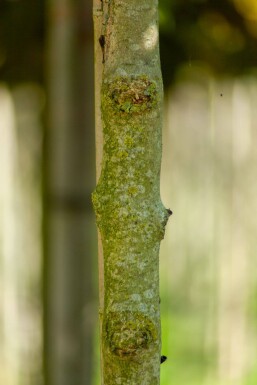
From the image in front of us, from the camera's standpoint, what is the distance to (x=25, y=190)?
5.91ft

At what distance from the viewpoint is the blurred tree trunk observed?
174 cm

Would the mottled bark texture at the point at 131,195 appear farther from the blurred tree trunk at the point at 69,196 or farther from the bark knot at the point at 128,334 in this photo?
the blurred tree trunk at the point at 69,196

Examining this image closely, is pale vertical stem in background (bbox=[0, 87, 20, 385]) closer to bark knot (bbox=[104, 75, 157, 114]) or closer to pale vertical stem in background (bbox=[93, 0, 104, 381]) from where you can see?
pale vertical stem in background (bbox=[93, 0, 104, 381])

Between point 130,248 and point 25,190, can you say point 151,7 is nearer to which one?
point 130,248

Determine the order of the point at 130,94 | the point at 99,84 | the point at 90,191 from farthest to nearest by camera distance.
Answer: the point at 90,191
the point at 99,84
the point at 130,94

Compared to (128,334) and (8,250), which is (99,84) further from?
(8,250)

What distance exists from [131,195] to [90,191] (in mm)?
911

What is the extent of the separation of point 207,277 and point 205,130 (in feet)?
1.29

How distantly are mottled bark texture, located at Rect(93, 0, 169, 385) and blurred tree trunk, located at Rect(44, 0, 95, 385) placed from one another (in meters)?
0.87

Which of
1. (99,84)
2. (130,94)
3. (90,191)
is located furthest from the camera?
(90,191)

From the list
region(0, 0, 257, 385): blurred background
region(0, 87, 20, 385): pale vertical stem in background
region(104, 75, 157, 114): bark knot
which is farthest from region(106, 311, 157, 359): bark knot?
region(0, 87, 20, 385): pale vertical stem in background

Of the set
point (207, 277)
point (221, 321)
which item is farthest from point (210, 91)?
point (221, 321)

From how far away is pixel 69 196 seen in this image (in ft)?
5.83

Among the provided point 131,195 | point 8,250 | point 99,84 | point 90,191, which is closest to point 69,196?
point 90,191
